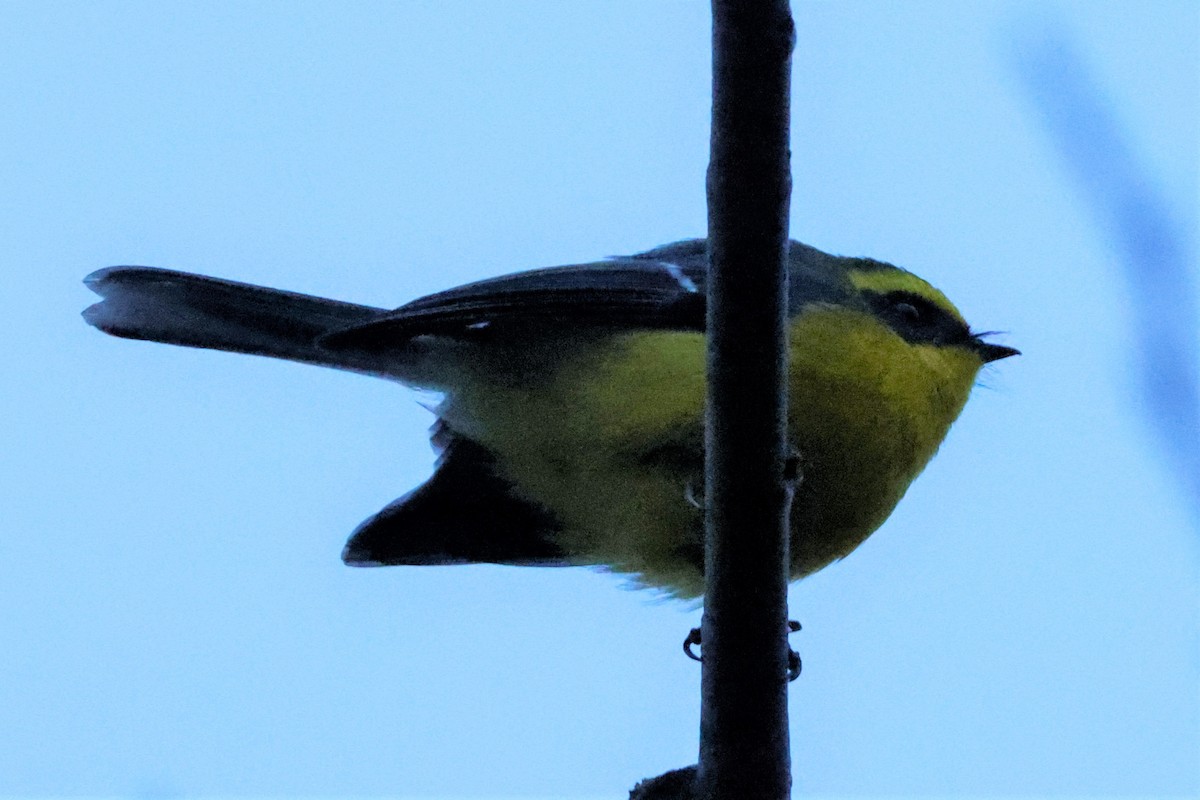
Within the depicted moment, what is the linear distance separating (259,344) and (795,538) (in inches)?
75.3

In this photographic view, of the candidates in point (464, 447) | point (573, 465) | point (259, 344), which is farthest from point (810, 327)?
point (259, 344)

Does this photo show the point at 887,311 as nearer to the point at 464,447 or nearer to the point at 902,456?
the point at 902,456

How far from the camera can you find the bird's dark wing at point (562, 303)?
4277 millimetres

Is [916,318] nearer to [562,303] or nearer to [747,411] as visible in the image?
[562,303]

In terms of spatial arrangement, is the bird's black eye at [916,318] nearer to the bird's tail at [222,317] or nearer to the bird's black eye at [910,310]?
the bird's black eye at [910,310]

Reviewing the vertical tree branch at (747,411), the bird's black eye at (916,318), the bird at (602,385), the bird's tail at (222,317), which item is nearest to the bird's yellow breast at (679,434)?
the bird at (602,385)

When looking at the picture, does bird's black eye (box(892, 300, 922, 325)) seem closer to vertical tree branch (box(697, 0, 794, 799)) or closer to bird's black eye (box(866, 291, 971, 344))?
bird's black eye (box(866, 291, 971, 344))

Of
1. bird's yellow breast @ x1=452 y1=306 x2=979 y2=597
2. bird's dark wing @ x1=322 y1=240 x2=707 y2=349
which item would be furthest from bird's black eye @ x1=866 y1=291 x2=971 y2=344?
bird's dark wing @ x1=322 y1=240 x2=707 y2=349

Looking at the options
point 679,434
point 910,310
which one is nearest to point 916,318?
point 910,310

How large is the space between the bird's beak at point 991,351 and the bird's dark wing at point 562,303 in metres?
1.31

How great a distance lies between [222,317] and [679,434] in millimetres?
1714

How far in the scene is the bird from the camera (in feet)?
13.8

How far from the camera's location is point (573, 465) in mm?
4523

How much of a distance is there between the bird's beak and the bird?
1 cm
